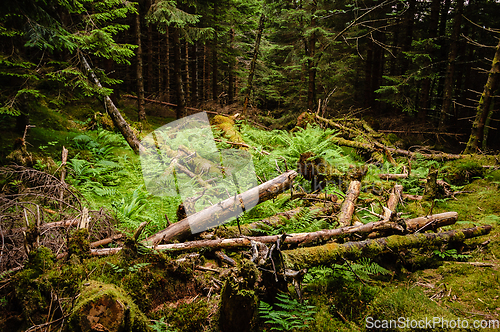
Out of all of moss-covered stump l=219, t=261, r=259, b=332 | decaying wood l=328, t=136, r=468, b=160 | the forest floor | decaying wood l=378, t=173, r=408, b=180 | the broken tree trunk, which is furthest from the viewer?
decaying wood l=328, t=136, r=468, b=160

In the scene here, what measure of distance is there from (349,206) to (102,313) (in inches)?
145

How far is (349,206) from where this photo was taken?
4078mm

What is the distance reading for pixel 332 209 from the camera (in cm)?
433

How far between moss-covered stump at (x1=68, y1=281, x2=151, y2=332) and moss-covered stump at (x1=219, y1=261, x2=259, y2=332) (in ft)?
2.50

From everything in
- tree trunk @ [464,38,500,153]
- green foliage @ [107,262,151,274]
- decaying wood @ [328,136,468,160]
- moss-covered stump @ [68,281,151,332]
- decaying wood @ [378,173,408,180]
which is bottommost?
decaying wood @ [378,173,408,180]

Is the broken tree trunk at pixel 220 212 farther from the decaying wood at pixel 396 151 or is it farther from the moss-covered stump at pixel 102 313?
the decaying wood at pixel 396 151

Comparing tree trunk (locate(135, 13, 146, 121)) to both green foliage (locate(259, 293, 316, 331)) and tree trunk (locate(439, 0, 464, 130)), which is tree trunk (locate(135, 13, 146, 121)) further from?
tree trunk (locate(439, 0, 464, 130))

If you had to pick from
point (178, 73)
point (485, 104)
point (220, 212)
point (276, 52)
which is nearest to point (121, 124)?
point (178, 73)

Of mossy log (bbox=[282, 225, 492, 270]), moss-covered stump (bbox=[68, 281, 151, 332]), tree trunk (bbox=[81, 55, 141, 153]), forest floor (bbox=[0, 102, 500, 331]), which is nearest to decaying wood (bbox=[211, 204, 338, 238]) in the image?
forest floor (bbox=[0, 102, 500, 331])

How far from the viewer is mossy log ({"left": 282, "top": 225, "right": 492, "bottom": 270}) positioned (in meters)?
2.76

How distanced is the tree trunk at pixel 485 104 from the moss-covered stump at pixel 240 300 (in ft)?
29.4

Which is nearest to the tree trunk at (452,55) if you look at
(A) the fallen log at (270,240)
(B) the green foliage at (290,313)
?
(A) the fallen log at (270,240)

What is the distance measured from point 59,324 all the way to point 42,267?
63 cm

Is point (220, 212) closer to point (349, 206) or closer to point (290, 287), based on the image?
point (290, 287)
